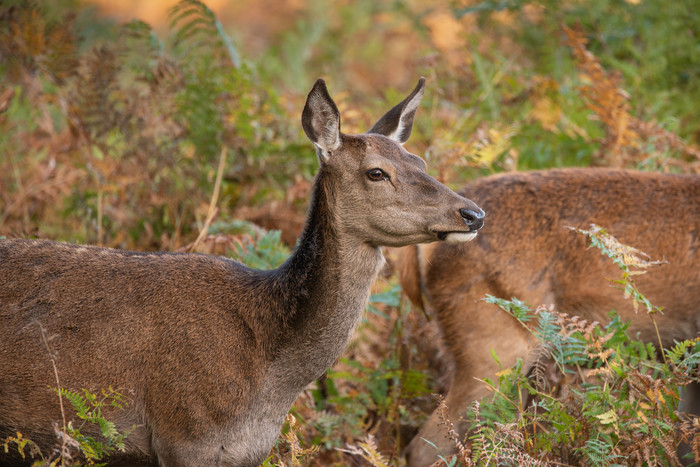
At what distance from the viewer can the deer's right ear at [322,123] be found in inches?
184

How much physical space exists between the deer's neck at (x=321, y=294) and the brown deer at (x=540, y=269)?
134 cm

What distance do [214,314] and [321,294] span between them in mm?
636

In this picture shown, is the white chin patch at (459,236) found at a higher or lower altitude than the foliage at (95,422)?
higher

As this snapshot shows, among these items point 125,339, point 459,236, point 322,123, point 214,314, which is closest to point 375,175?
point 322,123

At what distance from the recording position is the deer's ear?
5.29m

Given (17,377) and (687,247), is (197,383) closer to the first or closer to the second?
(17,377)

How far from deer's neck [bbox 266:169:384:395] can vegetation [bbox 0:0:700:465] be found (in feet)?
1.52

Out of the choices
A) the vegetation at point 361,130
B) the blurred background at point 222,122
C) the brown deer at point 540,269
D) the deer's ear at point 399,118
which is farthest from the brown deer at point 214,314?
the blurred background at point 222,122

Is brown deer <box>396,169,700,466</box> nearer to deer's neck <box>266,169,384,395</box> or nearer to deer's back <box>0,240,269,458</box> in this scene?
deer's neck <box>266,169,384,395</box>

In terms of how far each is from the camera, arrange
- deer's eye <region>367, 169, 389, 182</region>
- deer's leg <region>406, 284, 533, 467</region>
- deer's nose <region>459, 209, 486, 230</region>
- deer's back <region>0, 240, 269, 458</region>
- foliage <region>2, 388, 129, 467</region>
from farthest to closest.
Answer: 1. deer's leg <region>406, 284, 533, 467</region>
2. deer's eye <region>367, 169, 389, 182</region>
3. deer's nose <region>459, 209, 486, 230</region>
4. deer's back <region>0, 240, 269, 458</region>
5. foliage <region>2, 388, 129, 467</region>

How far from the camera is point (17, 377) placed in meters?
4.32

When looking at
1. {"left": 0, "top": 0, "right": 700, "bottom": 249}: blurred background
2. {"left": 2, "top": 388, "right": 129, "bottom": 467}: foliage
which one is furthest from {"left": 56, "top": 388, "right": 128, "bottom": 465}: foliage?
{"left": 0, "top": 0, "right": 700, "bottom": 249}: blurred background

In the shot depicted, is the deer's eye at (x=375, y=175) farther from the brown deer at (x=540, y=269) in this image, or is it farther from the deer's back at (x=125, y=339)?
the brown deer at (x=540, y=269)

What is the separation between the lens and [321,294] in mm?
4582
